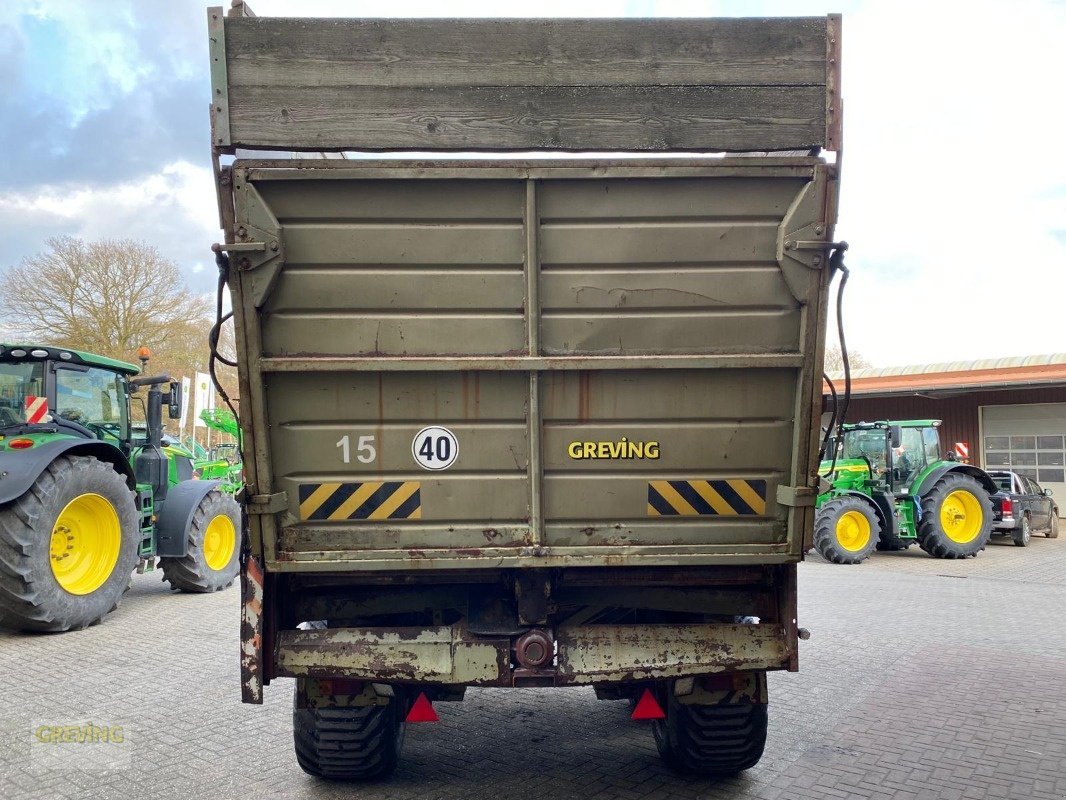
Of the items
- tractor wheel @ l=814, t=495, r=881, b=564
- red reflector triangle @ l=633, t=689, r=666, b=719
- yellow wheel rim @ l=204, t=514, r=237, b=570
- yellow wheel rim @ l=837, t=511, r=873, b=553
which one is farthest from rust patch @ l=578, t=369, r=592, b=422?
yellow wheel rim @ l=837, t=511, r=873, b=553

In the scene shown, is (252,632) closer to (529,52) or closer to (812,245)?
(529,52)

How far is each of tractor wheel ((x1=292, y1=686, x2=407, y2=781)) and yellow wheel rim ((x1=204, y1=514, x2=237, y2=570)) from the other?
662cm

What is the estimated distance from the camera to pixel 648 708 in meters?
3.90

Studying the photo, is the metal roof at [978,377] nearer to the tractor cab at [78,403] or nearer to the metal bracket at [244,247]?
the tractor cab at [78,403]

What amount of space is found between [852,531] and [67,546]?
35.1 ft

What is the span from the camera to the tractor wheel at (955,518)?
13359mm

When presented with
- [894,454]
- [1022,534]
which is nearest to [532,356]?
[894,454]

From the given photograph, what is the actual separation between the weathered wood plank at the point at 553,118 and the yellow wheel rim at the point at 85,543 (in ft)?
18.7

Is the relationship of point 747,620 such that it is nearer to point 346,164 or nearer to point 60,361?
point 346,164

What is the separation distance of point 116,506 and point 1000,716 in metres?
7.44

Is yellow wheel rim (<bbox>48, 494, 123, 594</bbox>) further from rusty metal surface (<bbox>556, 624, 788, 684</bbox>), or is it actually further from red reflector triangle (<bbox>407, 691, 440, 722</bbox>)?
rusty metal surface (<bbox>556, 624, 788, 684</bbox>)

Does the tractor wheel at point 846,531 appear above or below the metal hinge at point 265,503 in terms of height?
below

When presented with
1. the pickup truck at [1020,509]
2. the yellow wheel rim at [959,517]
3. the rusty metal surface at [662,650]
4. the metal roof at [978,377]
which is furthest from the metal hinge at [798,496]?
the metal roof at [978,377]

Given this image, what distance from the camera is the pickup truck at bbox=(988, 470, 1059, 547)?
15125mm
